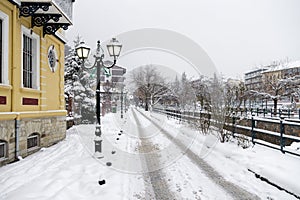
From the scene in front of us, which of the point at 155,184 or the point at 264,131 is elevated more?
the point at 264,131

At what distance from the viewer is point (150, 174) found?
21.2ft

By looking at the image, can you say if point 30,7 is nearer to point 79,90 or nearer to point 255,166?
point 255,166

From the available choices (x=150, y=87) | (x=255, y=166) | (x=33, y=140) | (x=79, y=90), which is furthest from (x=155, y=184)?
(x=150, y=87)

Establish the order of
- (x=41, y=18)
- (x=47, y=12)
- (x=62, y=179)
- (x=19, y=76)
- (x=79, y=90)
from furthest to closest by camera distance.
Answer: (x=79, y=90) < (x=41, y=18) < (x=47, y=12) < (x=19, y=76) < (x=62, y=179)

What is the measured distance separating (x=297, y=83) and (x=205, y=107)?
1316 inches

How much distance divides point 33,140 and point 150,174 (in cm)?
470

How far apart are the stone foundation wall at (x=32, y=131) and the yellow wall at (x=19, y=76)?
0.44m

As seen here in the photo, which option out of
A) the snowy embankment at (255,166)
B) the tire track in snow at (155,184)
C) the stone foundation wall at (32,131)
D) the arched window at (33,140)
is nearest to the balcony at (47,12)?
the stone foundation wall at (32,131)

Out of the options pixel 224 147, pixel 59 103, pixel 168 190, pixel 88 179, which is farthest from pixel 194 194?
pixel 59 103

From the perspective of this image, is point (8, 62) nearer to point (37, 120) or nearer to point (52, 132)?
point (37, 120)

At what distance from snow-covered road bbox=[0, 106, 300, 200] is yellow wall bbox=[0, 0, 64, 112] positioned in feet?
5.98

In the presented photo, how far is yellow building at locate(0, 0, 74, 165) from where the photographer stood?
6824 millimetres

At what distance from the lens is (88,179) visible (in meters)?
5.79

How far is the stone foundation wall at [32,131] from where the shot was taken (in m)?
6.76
